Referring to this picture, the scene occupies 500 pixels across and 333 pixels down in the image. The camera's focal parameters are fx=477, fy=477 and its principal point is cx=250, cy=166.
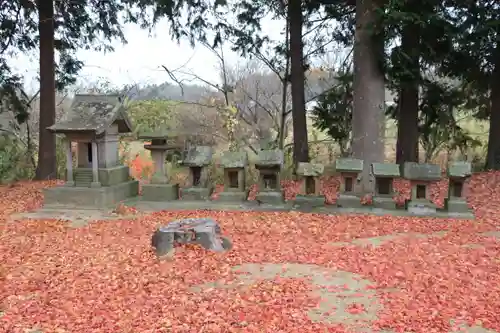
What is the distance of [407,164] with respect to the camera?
8477 mm

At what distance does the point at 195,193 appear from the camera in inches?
380

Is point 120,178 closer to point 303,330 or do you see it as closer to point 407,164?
point 407,164

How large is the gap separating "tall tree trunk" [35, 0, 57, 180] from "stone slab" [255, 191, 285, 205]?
6972 mm

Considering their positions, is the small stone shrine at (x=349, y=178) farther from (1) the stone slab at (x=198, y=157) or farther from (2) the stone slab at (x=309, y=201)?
(1) the stone slab at (x=198, y=157)

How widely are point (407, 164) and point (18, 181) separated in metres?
10.8

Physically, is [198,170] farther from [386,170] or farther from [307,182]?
[386,170]

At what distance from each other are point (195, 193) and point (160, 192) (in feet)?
2.45

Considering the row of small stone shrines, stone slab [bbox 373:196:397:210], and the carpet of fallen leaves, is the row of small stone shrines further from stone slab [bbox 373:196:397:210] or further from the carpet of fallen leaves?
the carpet of fallen leaves

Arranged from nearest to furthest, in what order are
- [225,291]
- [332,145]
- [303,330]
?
[303,330]
[225,291]
[332,145]

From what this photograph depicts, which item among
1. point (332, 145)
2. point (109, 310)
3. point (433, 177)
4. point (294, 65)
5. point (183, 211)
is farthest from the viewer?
point (332, 145)

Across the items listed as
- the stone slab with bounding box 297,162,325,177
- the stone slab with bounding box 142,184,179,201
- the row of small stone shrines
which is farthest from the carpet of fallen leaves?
the stone slab with bounding box 142,184,179,201

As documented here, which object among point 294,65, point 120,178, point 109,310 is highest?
point 294,65

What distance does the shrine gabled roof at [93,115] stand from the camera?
369 inches

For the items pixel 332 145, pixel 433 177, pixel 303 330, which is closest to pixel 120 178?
pixel 433 177
